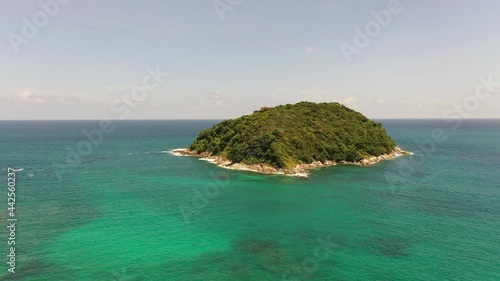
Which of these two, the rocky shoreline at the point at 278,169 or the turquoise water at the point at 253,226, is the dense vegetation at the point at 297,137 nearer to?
the rocky shoreline at the point at 278,169

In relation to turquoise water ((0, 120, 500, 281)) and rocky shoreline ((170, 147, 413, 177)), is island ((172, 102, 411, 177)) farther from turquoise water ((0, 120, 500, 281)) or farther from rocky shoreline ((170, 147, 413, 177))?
turquoise water ((0, 120, 500, 281))

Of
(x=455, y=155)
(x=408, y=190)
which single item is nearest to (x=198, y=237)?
(x=408, y=190)

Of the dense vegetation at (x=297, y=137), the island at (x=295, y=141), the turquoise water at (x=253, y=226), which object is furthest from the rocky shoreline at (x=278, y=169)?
the turquoise water at (x=253, y=226)

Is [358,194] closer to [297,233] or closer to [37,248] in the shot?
[297,233]

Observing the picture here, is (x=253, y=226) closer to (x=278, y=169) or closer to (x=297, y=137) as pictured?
(x=278, y=169)

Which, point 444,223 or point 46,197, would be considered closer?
point 444,223

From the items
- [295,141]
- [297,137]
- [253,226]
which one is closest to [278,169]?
[295,141]
